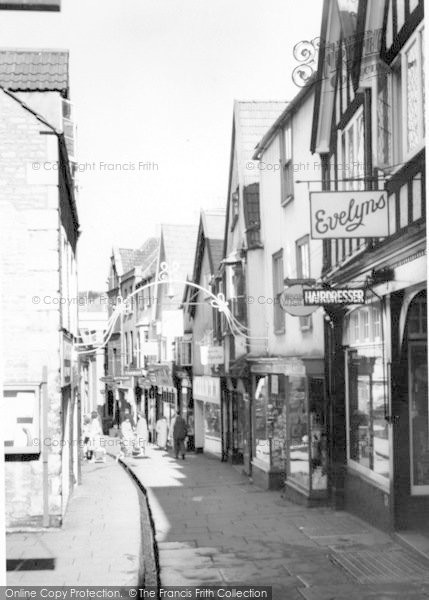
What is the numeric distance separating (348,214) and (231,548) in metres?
4.44

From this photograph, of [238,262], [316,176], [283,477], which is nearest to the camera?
[316,176]

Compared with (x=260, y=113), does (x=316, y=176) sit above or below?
below

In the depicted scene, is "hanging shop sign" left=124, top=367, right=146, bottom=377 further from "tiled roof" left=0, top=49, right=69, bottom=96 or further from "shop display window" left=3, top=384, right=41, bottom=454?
"tiled roof" left=0, top=49, right=69, bottom=96

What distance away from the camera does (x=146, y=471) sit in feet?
69.4

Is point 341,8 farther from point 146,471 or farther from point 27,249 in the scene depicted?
point 146,471

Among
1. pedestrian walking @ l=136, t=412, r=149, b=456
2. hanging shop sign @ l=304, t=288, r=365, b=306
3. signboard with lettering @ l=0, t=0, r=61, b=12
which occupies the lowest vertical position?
pedestrian walking @ l=136, t=412, r=149, b=456

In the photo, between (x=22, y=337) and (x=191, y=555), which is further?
(x=22, y=337)

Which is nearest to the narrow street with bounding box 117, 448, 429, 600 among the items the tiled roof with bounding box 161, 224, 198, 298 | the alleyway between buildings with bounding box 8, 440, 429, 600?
the alleyway between buildings with bounding box 8, 440, 429, 600

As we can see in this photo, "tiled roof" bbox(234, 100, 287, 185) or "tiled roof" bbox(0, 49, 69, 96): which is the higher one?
"tiled roof" bbox(234, 100, 287, 185)

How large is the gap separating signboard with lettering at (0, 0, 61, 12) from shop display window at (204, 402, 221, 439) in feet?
64.4

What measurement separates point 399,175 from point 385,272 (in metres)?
1.23

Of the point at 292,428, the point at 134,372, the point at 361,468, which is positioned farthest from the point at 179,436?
the point at 361,468

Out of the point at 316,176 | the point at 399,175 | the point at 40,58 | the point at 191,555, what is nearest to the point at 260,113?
the point at 316,176

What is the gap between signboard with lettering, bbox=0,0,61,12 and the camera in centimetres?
604
